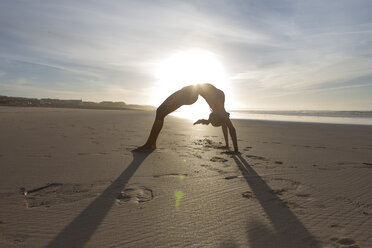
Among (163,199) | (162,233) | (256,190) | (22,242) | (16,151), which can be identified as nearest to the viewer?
(22,242)

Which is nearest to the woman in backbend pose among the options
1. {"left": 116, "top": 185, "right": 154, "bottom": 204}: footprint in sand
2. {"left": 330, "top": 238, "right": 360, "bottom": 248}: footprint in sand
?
{"left": 116, "top": 185, "right": 154, "bottom": 204}: footprint in sand

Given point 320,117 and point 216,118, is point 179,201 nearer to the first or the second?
point 216,118

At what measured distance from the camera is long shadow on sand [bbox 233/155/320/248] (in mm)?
2408

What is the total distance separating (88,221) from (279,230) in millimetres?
1996

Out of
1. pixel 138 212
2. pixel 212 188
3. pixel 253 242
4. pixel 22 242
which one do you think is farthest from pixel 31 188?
pixel 253 242

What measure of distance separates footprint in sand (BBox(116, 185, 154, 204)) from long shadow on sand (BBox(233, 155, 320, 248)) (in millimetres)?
1407

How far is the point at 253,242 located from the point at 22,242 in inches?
82.8

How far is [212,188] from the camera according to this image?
3.88m

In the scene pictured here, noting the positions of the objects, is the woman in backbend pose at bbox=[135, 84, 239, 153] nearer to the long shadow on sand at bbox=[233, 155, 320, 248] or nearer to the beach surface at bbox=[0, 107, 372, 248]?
the beach surface at bbox=[0, 107, 372, 248]

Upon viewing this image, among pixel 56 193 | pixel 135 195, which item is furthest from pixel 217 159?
pixel 56 193

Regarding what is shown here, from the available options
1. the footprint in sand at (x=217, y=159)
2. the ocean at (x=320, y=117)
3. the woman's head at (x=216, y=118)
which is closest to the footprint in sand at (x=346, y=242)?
the footprint in sand at (x=217, y=159)

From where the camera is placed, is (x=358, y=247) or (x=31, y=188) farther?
(x=31, y=188)

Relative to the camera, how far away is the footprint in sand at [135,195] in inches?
132

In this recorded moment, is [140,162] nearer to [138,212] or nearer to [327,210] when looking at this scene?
[138,212]
